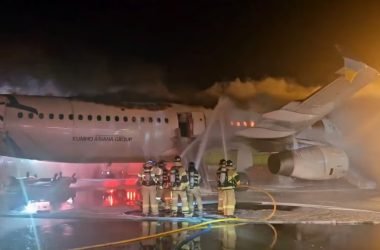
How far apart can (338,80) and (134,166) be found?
2258cm

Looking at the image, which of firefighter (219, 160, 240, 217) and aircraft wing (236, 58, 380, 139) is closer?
firefighter (219, 160, 240, 217)

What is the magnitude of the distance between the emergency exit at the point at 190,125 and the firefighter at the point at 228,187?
25.5ft

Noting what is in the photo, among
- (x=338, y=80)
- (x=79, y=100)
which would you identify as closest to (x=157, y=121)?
(x=79, y=100)

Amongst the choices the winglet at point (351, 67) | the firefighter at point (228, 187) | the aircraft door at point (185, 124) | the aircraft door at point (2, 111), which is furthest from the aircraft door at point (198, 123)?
the aircraft door at point (2, 111)

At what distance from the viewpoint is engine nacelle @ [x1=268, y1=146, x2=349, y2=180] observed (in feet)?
69.1

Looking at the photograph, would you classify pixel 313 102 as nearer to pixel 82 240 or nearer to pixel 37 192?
pixel 37 192

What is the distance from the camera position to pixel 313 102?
885 inches

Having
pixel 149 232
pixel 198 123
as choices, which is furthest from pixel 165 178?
pixel 198 123

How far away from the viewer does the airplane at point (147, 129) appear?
68.8 ft

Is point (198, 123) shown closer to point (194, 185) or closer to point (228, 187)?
point (194, 185)

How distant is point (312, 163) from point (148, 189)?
775cm

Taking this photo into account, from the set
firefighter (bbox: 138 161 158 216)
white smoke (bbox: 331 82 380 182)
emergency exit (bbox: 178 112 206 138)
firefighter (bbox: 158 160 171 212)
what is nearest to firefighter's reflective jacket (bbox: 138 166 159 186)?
firefighter (bbox: 138 161 158 216)

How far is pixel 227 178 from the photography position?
1583 centimetres

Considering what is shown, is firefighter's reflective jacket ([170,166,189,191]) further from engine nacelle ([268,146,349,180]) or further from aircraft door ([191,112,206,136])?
aircraft door ([191,112,206,136])
